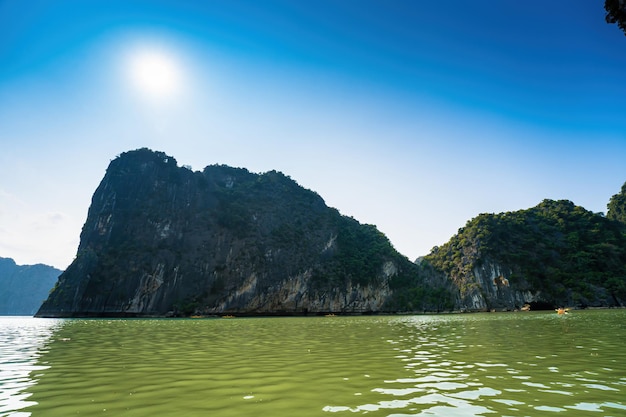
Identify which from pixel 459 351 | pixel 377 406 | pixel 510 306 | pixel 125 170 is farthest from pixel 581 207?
pixel 125 170

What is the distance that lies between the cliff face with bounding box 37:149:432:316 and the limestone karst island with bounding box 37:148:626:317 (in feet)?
1.15

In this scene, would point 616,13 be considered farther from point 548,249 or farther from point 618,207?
point 618,207

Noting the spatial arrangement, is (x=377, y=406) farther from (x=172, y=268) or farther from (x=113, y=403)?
(x=172, y=268)

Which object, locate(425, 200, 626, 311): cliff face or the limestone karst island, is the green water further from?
locate(425, 200, 626, 311): cliff face

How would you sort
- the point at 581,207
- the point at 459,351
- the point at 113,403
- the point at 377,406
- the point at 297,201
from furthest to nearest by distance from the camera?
the point at 297,201, the point at 581,207, the point at 459,351, the point at 113,403, the point at 377,406

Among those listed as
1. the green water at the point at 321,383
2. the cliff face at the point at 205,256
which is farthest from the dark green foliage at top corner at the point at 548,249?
the green water at the point at 321,383

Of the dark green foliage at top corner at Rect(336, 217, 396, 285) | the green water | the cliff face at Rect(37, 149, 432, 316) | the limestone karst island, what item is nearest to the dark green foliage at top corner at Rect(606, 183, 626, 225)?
the limestone karst island

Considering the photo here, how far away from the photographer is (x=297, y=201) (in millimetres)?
139000

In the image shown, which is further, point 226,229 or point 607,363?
point 226,229

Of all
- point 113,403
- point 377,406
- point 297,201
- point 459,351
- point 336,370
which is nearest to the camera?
point 377,406

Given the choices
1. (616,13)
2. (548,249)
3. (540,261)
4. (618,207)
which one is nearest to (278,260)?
(540,261)

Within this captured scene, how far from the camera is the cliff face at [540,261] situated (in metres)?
98.8

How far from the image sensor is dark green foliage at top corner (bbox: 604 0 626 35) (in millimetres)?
17203

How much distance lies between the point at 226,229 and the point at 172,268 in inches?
844
